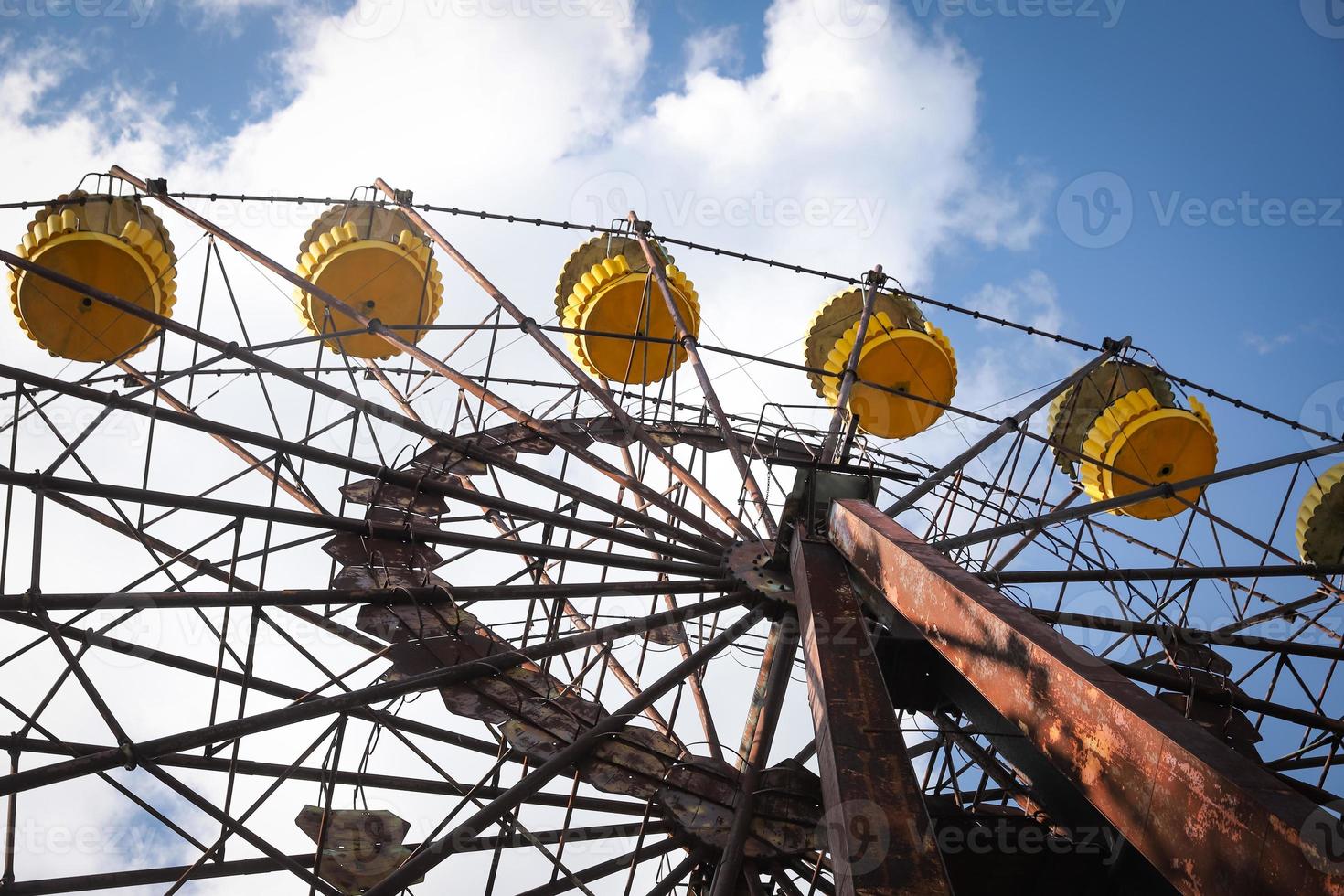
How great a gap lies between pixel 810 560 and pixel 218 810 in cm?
672

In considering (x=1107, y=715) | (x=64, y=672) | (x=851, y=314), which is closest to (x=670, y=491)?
(x=851, y=314)

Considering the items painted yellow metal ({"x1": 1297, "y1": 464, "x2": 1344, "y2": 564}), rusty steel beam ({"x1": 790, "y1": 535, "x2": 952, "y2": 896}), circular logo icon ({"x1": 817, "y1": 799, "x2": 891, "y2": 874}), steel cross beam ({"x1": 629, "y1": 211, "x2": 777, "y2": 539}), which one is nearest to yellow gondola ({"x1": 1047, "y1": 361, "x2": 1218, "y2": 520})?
painted yellow metal ({"x1": 1297, "y1": 464, "x2": 1344, "y2": 564})

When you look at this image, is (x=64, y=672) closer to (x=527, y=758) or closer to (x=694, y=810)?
(x=527, y=758)

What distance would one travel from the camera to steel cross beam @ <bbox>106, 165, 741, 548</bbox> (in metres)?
15.9

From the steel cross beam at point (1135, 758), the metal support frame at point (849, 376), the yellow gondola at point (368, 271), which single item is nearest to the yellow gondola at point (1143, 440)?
the metal support frame at point (849, 376)

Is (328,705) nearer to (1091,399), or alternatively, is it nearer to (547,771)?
(547,771)

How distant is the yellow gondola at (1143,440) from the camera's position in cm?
1980

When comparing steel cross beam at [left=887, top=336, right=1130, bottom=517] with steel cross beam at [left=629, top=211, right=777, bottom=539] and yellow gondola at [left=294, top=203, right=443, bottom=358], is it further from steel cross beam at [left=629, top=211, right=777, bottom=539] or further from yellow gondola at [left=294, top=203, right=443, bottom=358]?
yellow gondola at [left=294, top=203, right=443, bottom=358]

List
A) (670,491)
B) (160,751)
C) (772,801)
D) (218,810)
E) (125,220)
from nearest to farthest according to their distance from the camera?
(160,751) → (218,810) → (772,801) → (125,220) → (670,491)

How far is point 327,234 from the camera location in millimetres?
19359

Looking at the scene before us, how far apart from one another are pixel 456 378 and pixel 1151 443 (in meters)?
12.0

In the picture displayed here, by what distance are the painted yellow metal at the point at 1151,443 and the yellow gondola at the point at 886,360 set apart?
2.93 m

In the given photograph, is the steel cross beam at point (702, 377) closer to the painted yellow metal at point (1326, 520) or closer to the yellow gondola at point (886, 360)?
the yellow gondola at point (886, 360)


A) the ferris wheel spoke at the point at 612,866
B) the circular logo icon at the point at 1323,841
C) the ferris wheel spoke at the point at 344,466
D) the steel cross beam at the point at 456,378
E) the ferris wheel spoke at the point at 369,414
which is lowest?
the circular logo icon at the point at 1323,841
